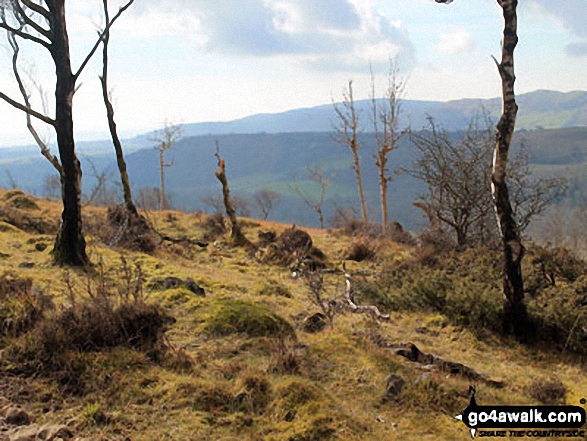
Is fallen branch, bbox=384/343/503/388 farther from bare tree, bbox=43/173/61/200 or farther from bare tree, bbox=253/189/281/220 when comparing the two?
bare tree, bbox=253/189/281/220

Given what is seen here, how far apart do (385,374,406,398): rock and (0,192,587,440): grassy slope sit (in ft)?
0.24

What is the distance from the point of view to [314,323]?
7352mm

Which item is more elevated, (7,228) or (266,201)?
(7,228)

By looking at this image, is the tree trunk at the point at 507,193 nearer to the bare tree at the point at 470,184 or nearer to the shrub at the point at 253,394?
the shrub at the point at 253,394

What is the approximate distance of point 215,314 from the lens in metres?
6.71

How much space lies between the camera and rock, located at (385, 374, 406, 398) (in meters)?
4.70

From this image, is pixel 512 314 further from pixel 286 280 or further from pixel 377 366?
pixel 286 280

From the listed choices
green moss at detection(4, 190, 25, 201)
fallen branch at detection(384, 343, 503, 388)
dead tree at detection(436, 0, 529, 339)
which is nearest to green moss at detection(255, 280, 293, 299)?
fallen branch at detection(384, 343, 503, 388)

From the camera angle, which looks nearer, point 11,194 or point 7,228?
point 7,228

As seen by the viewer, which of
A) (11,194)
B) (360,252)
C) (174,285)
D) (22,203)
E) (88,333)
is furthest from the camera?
(11,194)

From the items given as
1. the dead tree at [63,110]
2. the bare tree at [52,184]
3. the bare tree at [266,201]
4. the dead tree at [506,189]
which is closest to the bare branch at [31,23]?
the dead tree at [63,110]

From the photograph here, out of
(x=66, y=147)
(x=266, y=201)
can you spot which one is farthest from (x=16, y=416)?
(x=266, y=201)

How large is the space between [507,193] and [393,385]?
377cm

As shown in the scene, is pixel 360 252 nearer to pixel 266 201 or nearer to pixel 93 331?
pixel 93 331
